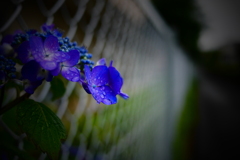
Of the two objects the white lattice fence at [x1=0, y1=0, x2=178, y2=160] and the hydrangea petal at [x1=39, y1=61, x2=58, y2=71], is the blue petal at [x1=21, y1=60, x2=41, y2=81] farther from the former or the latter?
the white lattice fence at [x1=0, y1=0, x2=178, y2=160]

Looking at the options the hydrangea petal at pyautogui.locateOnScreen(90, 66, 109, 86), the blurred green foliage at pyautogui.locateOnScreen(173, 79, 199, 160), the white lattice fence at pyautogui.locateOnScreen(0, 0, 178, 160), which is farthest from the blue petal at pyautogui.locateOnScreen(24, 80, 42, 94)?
the blurred green foliage at pyautogui.locateOnScreen(173, 79, 199, 160)

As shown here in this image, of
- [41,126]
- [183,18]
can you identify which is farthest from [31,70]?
[183,18]

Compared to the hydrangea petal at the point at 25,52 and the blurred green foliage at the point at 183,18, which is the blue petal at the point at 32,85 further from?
the blurred green foliage at the point at 183,18

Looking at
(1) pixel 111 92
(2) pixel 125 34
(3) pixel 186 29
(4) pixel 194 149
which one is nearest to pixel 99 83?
(1) pixel 111 92

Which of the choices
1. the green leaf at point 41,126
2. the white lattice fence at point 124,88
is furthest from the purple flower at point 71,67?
the white lattice fence at point 124,88

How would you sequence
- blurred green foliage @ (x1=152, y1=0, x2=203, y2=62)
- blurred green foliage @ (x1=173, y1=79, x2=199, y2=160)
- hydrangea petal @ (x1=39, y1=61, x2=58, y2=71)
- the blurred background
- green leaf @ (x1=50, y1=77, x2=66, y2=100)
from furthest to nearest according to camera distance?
blurred green foliage @ (x1=152, y1=0, x2=203, y2=62) < blurred green foliage @ (x1=173, y1=79, x2=199, y2=160) < the blurred background < green leaf @ (x1=50, y1=77, x2=66, y2=100) < hydrangea petal @ (x1=39, y1=61, x2=58, y2=71)

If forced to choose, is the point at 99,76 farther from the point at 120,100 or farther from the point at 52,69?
the point at 120,100

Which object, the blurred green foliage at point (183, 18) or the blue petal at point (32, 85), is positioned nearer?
the blue petal at point (32, 85)

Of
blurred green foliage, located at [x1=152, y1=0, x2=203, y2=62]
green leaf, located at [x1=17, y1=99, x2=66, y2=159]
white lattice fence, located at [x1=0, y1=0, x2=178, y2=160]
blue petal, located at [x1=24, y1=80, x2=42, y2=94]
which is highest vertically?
blurred green foliage, located at [x1=152, y1=0, x2=203, y2=62]

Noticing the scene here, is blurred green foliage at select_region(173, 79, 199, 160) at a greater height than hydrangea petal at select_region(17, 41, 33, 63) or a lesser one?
greater
